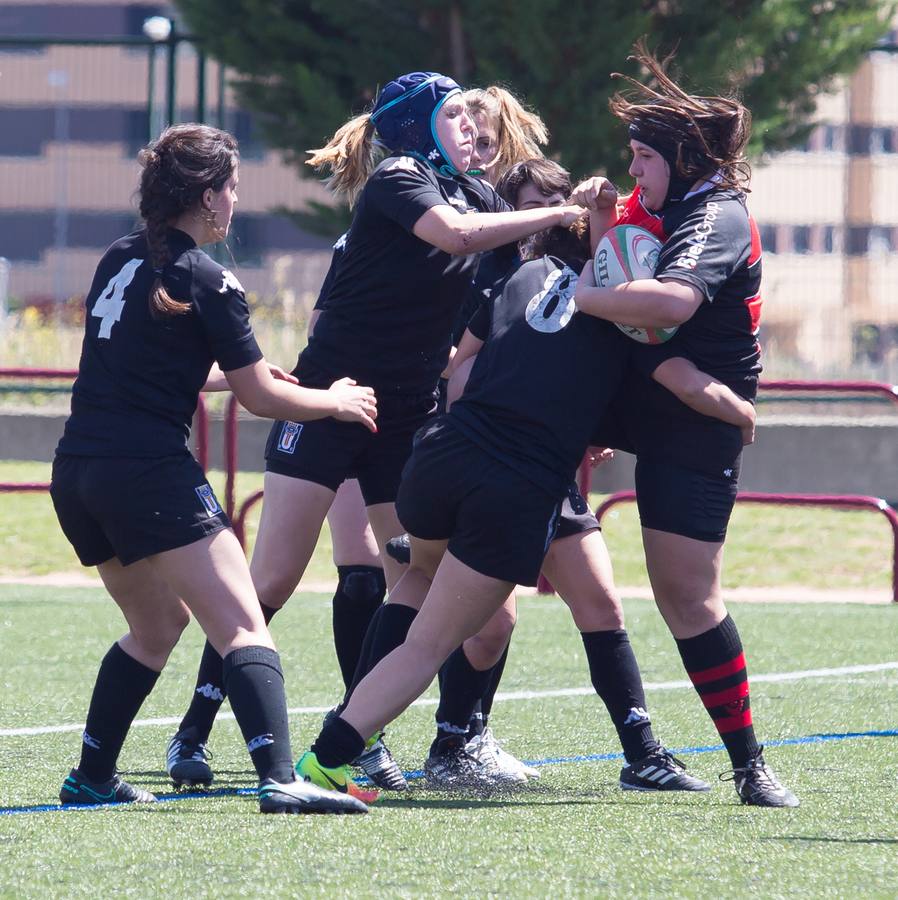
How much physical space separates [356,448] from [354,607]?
64cm

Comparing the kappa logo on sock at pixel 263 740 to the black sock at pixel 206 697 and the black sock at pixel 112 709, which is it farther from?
the black sock at pixel 206 697

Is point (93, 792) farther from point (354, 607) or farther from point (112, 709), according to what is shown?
point (354, 607)

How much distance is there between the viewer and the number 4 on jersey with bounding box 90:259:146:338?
172 inches

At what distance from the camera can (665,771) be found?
4949 mm

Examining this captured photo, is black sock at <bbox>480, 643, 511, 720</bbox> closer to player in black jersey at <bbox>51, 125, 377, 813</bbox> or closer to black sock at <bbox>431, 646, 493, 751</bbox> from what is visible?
black sock at <bbox>431, 646, 493, 751</bbox>

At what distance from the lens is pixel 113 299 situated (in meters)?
4.38

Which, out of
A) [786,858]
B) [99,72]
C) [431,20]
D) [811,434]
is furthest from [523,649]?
[99,72]

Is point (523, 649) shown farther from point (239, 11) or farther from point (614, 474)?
point (239, 11)

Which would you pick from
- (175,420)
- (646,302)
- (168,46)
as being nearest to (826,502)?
(646,302)

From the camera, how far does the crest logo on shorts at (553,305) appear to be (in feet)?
15.0

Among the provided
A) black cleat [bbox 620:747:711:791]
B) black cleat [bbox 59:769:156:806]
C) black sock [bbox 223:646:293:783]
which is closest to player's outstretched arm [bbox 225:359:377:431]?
black sock [bbox 223:646:293:783]

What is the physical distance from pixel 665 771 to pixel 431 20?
11048 millimetres

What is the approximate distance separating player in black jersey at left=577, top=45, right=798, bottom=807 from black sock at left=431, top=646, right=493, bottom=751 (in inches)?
28.6

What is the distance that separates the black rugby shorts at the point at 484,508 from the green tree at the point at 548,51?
32.1 ft
